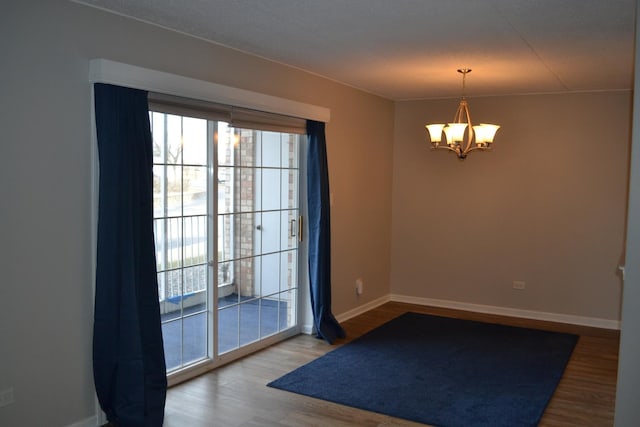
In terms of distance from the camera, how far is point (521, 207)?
22.1ft

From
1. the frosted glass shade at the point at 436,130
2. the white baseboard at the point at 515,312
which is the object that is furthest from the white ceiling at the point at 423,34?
the white baseboard at the point at 515,312

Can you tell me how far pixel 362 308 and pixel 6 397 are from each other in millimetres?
4232

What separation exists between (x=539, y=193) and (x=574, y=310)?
1.35 meters

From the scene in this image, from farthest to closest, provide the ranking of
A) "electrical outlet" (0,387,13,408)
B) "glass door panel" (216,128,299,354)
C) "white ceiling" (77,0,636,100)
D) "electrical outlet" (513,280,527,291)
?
"electrical outlet" (513,280,527,291)
"glass door panel" (216,128,299,354)
"white ceiling" (77,0,636,100)
"electrical outlet" (0,387,13,408)

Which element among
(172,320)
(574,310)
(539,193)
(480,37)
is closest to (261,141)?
(172,320)

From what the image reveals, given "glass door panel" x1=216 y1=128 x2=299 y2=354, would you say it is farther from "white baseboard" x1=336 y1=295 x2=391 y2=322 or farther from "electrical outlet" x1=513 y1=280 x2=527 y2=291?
"electrical outlet" x1=513 y1=280 x2=527 y2=291

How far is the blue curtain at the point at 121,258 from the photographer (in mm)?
3592

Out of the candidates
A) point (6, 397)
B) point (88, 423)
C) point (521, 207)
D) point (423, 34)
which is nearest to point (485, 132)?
point (423, 34)

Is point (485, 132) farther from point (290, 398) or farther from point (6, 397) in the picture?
point (6, 397)

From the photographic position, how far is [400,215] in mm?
7469

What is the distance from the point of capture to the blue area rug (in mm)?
4082

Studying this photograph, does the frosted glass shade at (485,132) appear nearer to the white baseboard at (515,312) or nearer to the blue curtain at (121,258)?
the white baseboard at (515,312)

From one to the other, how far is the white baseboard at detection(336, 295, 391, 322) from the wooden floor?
0.86 m

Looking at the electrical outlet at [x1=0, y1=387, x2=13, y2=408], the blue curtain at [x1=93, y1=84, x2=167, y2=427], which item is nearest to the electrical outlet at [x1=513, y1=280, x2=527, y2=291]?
the blue curtain at [x1=93, y1=84, x2=167, y2=427]
